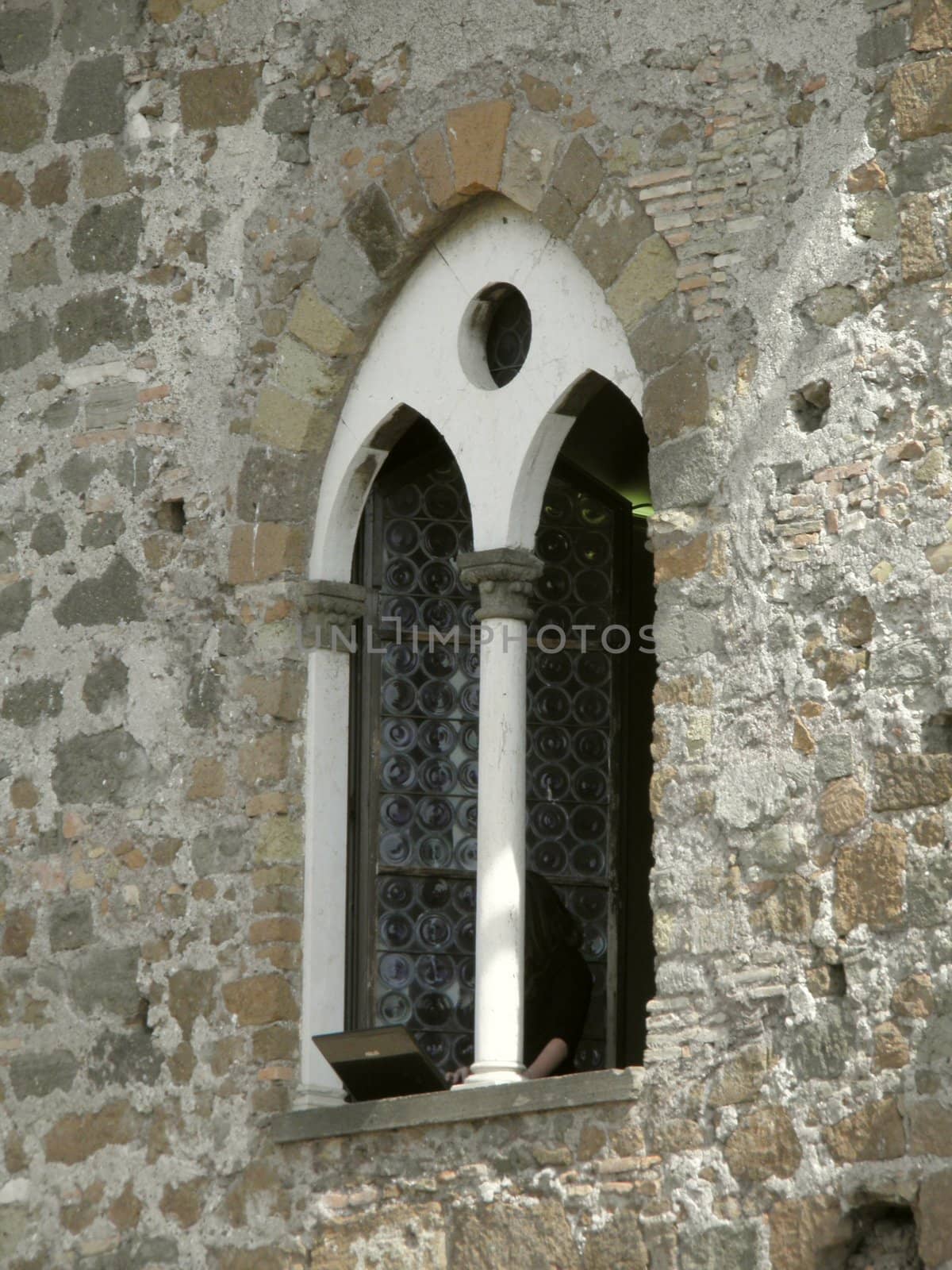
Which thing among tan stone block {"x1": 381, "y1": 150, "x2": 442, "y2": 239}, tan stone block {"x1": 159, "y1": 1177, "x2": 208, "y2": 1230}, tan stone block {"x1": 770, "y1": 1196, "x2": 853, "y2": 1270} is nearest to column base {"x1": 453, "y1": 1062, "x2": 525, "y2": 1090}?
tan stone block {"x1": 159, "y1": 1177, "x2": 208, "y2": 1230}

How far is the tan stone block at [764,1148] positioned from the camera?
25.2 feet

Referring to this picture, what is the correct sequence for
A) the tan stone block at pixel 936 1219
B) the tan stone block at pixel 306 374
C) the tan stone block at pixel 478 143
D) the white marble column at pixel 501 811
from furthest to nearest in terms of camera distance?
the tan stone block at pixel 306 374 < the tan stone block at pixel 478 143 < the white marble column at pixel 501 811 < the tan stone block at pixel 936 1219

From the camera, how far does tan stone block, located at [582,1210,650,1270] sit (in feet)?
25.9

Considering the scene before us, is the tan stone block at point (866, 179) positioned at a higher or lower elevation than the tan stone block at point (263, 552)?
higher

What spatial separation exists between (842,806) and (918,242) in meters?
1.54

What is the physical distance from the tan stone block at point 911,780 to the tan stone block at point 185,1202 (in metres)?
2.41

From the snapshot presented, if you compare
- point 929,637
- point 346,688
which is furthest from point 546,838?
point 929,637

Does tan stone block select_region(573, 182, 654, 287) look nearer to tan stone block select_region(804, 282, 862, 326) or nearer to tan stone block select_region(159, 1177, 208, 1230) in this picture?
tan stone block select_region(804, 282, 862, 326)

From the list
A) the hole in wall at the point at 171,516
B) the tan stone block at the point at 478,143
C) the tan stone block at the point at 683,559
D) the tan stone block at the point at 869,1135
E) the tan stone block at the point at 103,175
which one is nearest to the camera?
the tan stone block at the point at 869,1135

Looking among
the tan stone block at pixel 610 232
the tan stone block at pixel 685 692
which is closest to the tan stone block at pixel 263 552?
the tan stone block at pixel 610 232

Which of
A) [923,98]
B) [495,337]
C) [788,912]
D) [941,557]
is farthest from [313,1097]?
[923,98]

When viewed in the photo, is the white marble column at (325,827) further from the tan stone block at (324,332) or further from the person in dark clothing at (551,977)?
the tan stone block at (324,332)

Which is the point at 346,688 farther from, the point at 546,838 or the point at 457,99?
the point at 457,99

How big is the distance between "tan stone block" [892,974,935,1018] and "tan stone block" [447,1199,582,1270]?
116 centimetres
